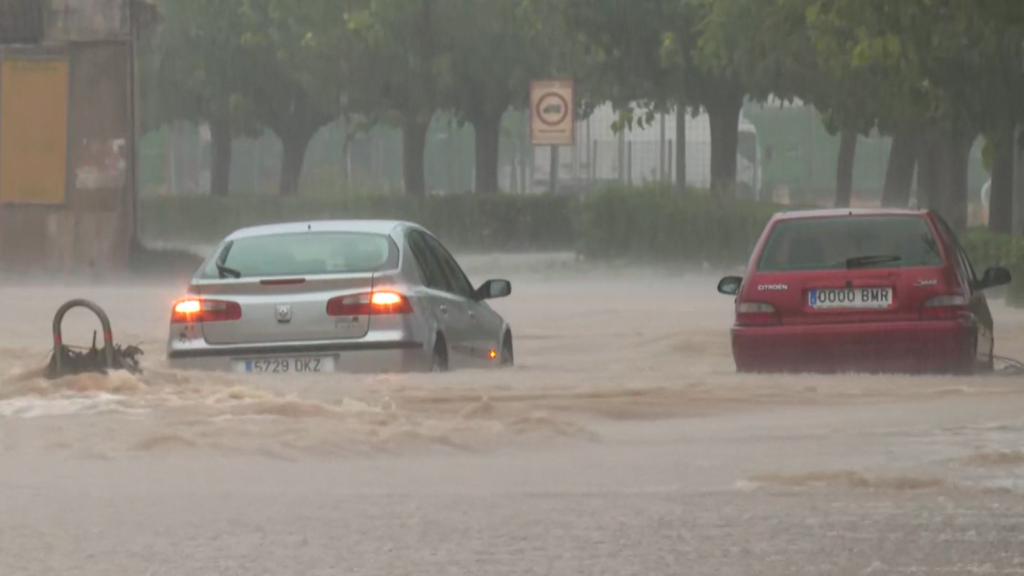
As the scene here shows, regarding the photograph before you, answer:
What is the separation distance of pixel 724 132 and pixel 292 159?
940 inches

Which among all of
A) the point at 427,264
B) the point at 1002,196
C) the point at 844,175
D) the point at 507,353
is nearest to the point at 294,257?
the point at 427,264

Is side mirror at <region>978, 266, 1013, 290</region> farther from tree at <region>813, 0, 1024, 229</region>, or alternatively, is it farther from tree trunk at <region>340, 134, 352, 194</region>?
tree trunk at <region>340, 134, 352, 194</region>

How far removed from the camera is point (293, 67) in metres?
65.8

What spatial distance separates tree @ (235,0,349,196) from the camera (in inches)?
2462

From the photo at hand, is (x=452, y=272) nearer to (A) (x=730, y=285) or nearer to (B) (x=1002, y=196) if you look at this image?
(A) (x=730, y=285)

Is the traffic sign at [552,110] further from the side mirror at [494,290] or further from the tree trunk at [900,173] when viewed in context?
the side mirror at [494,290]

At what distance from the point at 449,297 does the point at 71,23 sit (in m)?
21.0

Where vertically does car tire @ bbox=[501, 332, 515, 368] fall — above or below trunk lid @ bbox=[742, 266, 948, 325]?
below

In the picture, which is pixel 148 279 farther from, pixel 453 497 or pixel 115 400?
pixel 453 497

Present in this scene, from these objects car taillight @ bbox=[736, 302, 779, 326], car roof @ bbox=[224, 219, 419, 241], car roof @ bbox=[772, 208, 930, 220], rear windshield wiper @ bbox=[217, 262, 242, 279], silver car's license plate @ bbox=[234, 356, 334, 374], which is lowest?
silver car's license plate @ bbox=[234, 356, 334, 374]

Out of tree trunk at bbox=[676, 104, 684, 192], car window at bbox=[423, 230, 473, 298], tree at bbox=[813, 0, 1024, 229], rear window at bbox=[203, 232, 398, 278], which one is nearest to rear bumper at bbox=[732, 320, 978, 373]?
car window at bbox=[423, 230, 473, 298]

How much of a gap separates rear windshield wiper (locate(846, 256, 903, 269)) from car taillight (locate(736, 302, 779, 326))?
0.58 meters

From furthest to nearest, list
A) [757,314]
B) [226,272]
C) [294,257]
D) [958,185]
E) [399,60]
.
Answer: [399,60], [958,185], [757,314], [294,257], [226,272]

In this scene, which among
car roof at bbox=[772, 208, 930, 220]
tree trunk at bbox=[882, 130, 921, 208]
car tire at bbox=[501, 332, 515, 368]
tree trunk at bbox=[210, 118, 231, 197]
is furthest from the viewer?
tree trunk at bbox=[210, 118, 231, 197]
